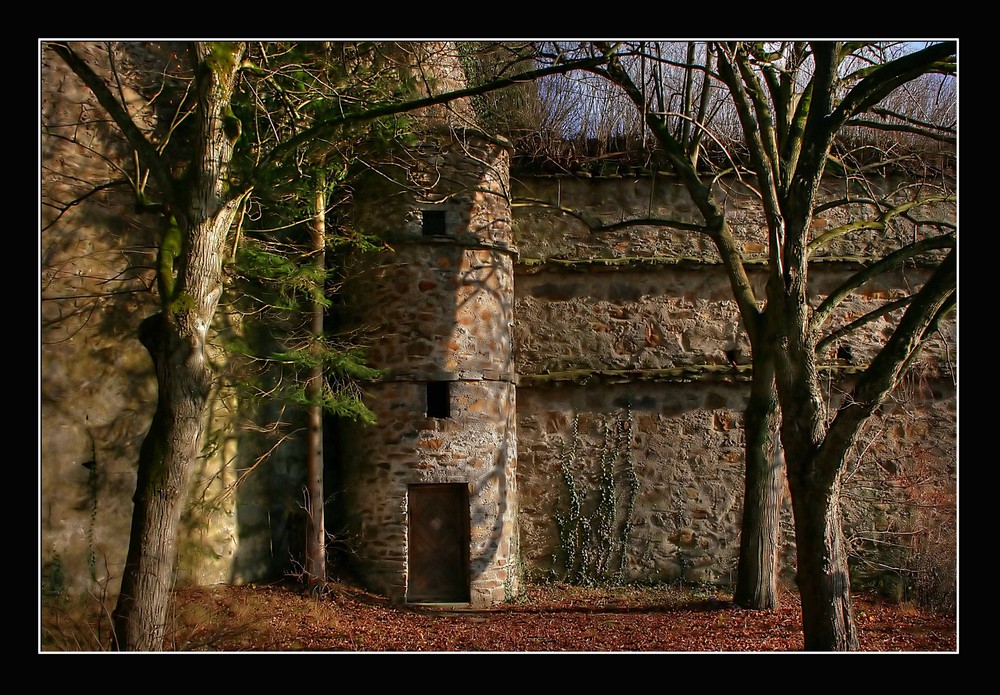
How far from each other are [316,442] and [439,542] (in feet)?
6.15

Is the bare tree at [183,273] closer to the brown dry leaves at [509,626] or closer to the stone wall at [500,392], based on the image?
the brown dry leaves at [509,626]

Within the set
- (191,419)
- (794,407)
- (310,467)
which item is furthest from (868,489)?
(191,419)

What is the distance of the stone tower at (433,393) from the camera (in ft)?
29.6

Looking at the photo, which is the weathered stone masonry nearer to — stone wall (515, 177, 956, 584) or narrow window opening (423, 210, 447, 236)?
narrow window opening (423, 210, 447, 236)

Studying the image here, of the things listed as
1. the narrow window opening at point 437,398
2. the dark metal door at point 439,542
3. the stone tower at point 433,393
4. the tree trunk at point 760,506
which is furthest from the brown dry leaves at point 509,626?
the narrow window opening at point 437,398

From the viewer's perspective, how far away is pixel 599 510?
406 inches

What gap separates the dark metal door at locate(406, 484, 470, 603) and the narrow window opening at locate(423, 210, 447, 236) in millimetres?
3111

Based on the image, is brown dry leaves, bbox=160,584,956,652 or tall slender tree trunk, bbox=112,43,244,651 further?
brown dry leaves, bbox=160,584,956,652

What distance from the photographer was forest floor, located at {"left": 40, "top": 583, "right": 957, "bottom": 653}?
7.12m

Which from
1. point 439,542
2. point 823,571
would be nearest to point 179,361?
point 439,542

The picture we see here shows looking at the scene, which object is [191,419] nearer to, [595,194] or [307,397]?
[307,397]

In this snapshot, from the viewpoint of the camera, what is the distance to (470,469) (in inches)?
359

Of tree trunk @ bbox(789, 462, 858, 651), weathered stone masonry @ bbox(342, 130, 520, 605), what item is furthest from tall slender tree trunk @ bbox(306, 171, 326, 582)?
tree trunk @ bbox(789, 462, 858, 651)

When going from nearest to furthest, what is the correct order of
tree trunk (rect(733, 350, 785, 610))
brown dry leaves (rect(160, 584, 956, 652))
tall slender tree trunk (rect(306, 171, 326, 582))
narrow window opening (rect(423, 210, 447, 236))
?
brown dry leaves (rect(160, 584, 956, 652)), tree trunk (rect(733, 350, 785, 610)), tall slender tree trunk (rect(306, 171, 326, 582)), narrow window opening (rect(423, 210, 447, 236))
